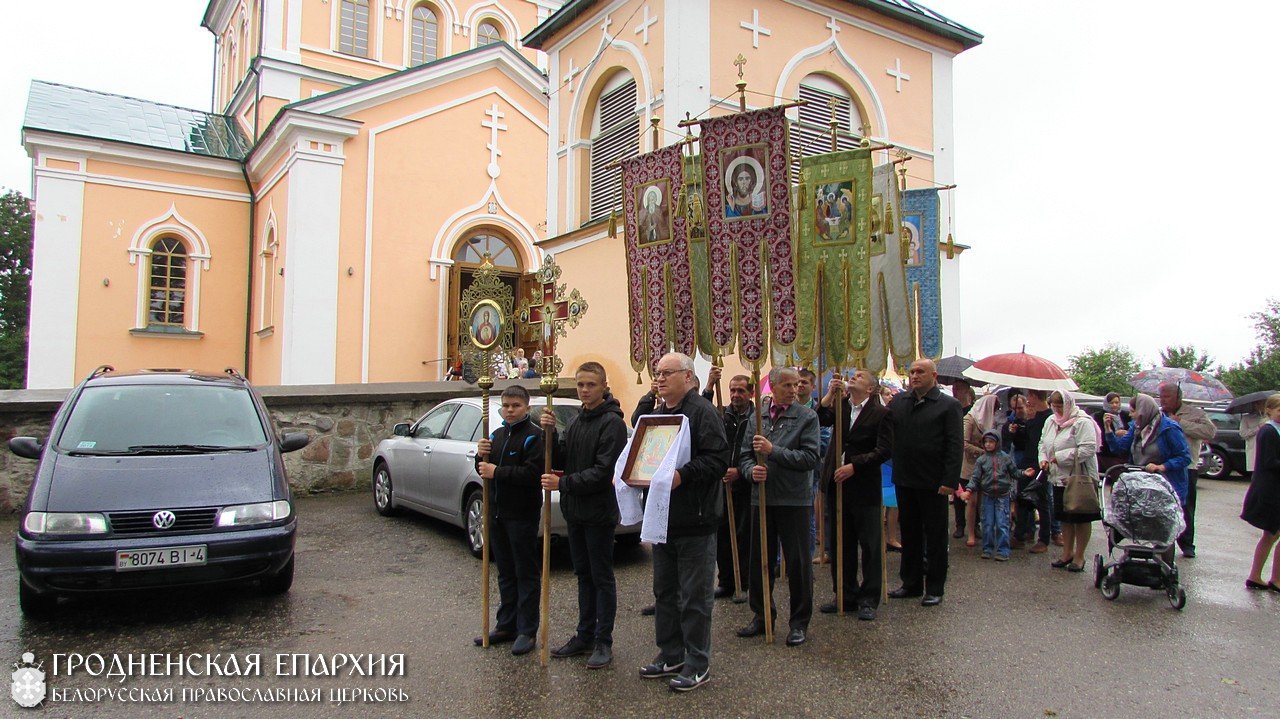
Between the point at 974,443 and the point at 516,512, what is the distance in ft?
18.7

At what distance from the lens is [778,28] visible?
1226cm

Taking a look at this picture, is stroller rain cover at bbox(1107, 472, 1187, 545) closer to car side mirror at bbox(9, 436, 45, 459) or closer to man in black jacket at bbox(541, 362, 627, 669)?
man in black jacket at bbox(541, 362, 627, 669)

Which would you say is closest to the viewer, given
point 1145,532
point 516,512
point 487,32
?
point 516,512

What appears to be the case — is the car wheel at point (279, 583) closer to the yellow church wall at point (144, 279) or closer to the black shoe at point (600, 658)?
the black shoe at point (600, 658)

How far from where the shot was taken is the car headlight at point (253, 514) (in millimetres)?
5613

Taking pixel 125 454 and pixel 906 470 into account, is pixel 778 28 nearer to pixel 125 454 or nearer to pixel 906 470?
pixel 906 470

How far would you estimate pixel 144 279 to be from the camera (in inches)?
800

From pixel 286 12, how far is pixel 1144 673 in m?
24.7

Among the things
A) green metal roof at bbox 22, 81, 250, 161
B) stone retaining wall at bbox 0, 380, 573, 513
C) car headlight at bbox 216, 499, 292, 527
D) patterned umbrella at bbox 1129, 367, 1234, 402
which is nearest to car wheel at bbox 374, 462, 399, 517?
stone retaining wall at bbox 0, 380, 573, 513

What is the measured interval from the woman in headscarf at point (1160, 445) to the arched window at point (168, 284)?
20583 mm

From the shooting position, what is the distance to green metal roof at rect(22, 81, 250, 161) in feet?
67.4

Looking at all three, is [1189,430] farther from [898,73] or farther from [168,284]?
[168,284]

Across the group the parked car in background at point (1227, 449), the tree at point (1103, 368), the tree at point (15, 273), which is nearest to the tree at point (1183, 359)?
the tree at point (1103, 368)

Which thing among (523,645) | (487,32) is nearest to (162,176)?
(487,32)
